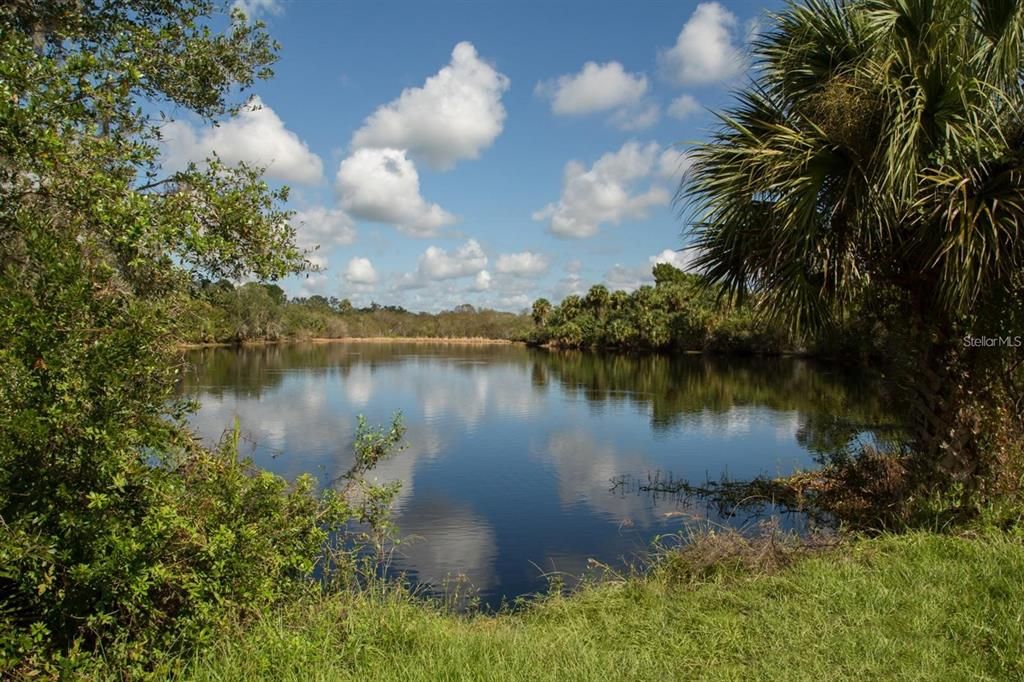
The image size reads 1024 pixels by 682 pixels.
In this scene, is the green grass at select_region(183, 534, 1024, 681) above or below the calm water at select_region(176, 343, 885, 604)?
above

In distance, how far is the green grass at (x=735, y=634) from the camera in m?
3.38

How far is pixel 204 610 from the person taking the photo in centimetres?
380

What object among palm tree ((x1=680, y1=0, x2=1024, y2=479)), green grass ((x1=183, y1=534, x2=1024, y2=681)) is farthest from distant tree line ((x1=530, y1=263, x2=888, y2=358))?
green grass ((x1=183, y1=534, x2=1024, y2=681))

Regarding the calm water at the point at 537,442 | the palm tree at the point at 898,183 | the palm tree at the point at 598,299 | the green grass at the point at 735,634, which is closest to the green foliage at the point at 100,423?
the green grass at the point at 735,634

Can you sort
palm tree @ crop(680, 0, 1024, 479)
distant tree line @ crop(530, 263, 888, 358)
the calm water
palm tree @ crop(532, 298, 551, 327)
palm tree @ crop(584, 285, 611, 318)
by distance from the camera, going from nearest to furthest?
palm tree @ crop(680, 0, 1024, 479)
the calm water
distant tree line @ crop(530, 263, 888, 358)
palm tree @ crop(584, 285, 611, 318)
palm tree @ crop(532, 298, 551, 327)

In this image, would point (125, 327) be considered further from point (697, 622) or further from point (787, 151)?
point (787, 151)

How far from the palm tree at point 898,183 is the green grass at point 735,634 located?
6.61ft

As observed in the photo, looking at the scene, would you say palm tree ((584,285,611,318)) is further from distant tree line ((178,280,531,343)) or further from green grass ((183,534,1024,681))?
green grass ((183,534,1024,681))

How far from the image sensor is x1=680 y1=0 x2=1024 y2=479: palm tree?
551 cm

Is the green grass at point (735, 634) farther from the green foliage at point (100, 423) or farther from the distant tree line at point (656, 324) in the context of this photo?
the distant tree line at point (656, 324)

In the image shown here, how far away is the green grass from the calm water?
2.53 metres

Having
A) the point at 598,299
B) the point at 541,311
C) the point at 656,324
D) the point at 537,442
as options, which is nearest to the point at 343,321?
the point at 541,311

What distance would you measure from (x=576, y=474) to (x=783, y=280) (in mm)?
8744

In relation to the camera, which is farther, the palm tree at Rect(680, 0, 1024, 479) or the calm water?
the calm water
